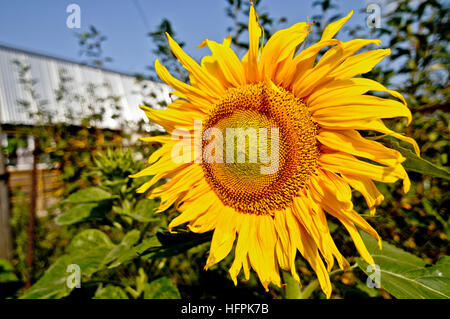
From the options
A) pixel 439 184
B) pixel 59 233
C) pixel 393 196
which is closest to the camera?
pixel 439 184

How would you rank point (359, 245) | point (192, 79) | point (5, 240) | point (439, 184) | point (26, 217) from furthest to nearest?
point (26, 217) < point (5, 240) < point (439, 184) < point (192, 79) < point (359, 245)

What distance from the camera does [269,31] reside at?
1.78 m

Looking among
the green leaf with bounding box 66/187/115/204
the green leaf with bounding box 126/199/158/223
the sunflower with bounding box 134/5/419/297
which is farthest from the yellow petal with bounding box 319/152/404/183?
the green leaf with bounding box 66/187/115/204

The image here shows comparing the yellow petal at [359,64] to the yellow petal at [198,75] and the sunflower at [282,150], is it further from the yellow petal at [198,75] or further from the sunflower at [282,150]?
the yellow petal at [198,75]

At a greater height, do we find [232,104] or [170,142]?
[232,104]

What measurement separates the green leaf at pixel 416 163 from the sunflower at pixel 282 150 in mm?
38

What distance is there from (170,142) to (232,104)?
0.31 meters

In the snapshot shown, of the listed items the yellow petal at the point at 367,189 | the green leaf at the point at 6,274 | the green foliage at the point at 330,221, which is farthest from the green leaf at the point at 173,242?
the green leaf at the point at 6,274

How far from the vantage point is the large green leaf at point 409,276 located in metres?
0.89

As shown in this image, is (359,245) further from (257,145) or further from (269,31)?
(269,31)

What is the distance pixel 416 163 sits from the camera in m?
0.83

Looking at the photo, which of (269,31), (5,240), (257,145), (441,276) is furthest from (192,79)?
(5,240)

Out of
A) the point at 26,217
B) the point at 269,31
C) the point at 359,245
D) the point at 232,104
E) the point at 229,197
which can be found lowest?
the point at 26,217

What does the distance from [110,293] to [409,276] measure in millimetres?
1435
